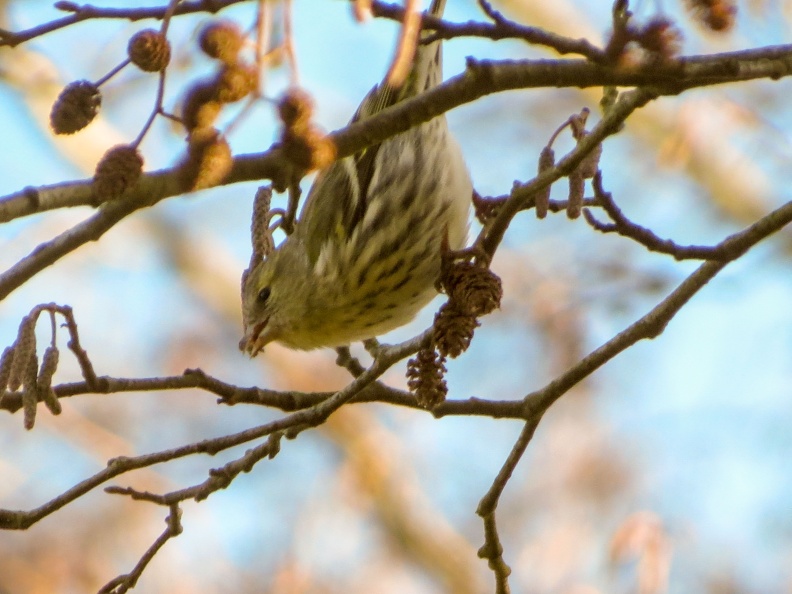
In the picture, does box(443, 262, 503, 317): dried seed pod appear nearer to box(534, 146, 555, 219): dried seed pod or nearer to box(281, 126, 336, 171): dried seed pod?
box(534, 146, 555, 219): dried seed pod

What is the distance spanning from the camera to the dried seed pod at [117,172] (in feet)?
5.85

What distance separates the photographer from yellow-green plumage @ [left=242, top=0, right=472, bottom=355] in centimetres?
407

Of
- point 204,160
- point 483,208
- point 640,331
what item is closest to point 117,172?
point 204,160

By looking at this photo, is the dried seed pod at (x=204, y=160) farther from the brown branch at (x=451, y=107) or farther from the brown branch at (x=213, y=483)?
the brown branch at (x=213, y=483)

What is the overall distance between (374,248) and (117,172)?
239 cm

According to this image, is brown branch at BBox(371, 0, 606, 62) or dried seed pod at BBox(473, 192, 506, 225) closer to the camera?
brown branch at BBox(371, 0, 606, 62)

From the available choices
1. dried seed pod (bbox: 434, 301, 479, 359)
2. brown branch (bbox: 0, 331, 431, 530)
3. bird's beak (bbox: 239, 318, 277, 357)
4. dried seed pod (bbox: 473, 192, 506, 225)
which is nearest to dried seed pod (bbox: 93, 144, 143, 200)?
brown branch (bbox: 0, 331, 431, 530)

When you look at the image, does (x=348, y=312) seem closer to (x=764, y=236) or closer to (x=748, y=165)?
(x=764, y=236)

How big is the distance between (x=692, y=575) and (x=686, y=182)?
3129mm

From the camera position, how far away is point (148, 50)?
1860mm

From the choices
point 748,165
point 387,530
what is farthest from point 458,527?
point 748,165

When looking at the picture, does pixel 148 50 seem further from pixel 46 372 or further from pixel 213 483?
pixel 213 483

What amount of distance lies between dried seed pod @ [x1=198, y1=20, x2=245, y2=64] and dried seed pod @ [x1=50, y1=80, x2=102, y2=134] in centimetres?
26

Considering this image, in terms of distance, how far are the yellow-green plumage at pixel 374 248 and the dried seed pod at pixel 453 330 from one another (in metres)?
1.30
